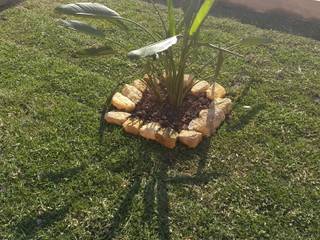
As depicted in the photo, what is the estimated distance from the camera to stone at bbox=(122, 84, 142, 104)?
3.32 meters

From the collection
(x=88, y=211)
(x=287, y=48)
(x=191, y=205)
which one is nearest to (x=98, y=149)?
(x=88, y=211)

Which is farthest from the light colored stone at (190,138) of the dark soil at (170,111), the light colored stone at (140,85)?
the light colored stone at (140,85)

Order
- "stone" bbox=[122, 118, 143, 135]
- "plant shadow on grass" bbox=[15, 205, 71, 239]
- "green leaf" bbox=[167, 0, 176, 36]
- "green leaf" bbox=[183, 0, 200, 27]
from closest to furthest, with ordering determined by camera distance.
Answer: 1. "plant shadow on grass" bbox=[15, 205, 71, 239]
2. "green leaf" bbox=[183, 0, 200, 27]
3. "green leaf" bbox=[167, 0, 176, 36]
4. "stone" bbox=[122, 118, 143, 135]

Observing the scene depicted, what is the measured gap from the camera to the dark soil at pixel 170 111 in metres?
3.11

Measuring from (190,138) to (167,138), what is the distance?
6.2 inches

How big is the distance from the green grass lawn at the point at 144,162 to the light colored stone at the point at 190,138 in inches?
2.1

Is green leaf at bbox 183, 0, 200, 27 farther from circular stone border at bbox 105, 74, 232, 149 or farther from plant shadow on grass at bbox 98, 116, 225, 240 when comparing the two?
plant shadow on grass at bbox 98, 116, 225, 240

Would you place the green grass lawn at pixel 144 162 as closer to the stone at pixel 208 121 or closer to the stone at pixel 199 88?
the stone at pixel 208 121

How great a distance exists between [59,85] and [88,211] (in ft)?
4.76

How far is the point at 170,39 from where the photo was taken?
2293mm

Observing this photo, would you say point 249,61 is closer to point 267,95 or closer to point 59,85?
point 267,95

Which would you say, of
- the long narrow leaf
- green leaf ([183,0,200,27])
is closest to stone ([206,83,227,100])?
green leaf ([183,0,200,27])

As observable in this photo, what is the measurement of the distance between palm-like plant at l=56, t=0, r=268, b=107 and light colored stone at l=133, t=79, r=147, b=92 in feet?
0.48

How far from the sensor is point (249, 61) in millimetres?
4098
